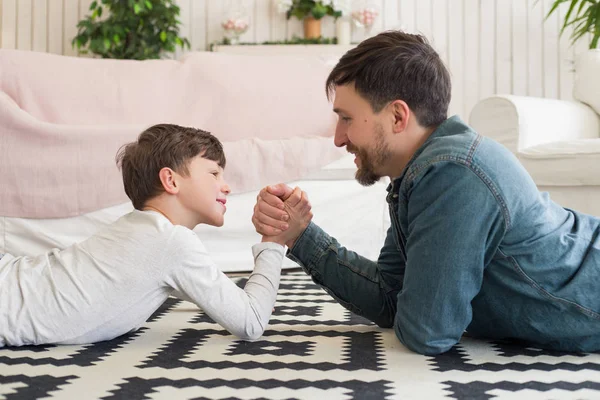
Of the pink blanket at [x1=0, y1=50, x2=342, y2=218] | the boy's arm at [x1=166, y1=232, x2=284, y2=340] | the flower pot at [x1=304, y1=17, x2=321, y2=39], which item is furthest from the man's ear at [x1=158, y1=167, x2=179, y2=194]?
the flower pot at [x1=304, y1=17, x2=321, y2=39]

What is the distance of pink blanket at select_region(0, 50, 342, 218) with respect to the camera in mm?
2244

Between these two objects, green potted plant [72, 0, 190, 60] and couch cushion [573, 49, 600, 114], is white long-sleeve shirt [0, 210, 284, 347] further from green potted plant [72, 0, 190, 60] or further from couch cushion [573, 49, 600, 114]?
green potted plant [72, 0, 190, 60]

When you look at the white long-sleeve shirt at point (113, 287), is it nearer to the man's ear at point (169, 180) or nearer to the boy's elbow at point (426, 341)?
the man's ear at point (169, 180)

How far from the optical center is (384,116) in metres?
1.26

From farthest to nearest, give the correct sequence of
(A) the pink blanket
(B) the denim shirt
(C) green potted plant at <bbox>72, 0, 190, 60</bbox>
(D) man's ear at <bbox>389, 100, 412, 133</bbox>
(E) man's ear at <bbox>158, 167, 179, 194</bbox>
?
(C) green potted plant at <bbox>72, 0, 190, 60</bbox>, (A) the pink blanket, (E) man's ear at <bbox>158, 167, 179, 194</bbox>, (D) man's ear at <bbox>389, 100, 412, 133</bbox>, (B) the denim shirt

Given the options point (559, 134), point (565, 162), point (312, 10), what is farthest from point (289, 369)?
point (312, 10)

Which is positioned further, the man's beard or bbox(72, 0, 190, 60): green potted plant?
bbox(72, 0, 190, 60): green potted plant

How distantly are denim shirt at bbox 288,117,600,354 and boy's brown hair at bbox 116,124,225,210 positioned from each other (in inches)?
14.8

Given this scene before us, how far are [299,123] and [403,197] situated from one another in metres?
1.55

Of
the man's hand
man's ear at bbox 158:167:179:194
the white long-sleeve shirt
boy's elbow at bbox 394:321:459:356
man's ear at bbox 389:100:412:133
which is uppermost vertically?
man's ear at bbox 389:100:412:133

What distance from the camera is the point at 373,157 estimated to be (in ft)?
4.20

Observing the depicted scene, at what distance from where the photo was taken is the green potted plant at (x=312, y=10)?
14.9 feet

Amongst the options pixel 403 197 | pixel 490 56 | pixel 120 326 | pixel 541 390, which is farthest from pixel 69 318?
pixel 490 56

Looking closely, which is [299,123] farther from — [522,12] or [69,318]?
[522,12]
